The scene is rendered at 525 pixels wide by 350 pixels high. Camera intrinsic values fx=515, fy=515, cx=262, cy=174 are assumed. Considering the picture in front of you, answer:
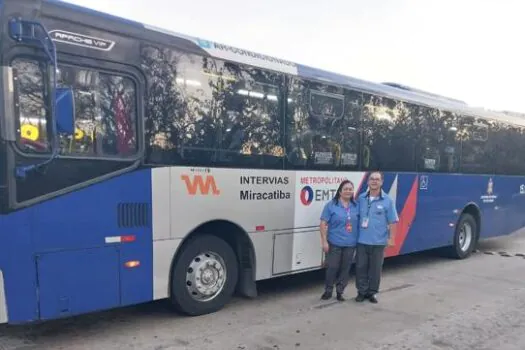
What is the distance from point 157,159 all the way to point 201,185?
63 centimetres

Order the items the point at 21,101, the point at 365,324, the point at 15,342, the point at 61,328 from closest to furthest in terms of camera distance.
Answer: the point at 21,101
the point at 15,342
the point at 61,328
the point at 365,324

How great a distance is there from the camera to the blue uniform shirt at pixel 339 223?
6805 mm

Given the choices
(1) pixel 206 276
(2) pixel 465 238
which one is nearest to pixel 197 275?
(1) pixel 206 276

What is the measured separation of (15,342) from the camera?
199 inches

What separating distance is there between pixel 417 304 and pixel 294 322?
6.27 ft

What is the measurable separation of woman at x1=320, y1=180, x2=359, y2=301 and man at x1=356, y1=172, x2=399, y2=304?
12 centimetres

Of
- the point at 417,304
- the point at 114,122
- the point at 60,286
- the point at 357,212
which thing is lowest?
the point at 417,304

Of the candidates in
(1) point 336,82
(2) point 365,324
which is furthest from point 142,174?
(1) point 336,82

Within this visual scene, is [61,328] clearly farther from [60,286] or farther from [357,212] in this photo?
[357,212]

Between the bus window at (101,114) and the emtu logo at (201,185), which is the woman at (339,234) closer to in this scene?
the emtu logo at (201,185)

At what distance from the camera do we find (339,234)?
684 cm

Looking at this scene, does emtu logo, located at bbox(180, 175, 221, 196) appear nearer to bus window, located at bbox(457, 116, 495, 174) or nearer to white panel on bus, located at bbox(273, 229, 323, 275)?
white panel on bus, located at bbox(273, 229, 323, 275)

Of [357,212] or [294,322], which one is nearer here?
[294,322]

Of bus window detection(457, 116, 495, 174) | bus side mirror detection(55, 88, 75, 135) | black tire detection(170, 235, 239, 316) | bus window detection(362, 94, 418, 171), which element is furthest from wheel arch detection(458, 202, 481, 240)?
bus side mirror detection(55, 88, 75, 135)
